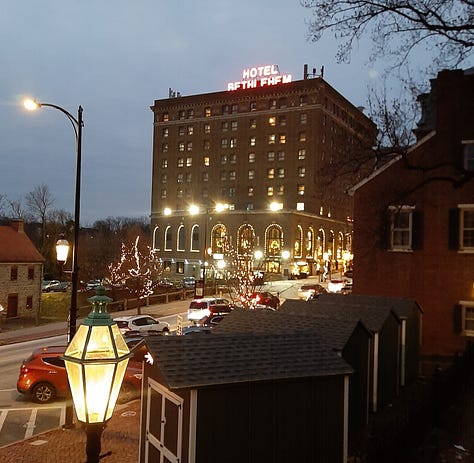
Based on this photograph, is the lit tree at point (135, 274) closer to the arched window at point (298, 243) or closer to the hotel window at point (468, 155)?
the arched window at point (298, 243)

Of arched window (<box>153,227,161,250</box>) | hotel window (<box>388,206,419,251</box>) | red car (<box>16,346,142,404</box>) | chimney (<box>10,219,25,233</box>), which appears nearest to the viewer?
red car (<box>16,346,142,404</box>)

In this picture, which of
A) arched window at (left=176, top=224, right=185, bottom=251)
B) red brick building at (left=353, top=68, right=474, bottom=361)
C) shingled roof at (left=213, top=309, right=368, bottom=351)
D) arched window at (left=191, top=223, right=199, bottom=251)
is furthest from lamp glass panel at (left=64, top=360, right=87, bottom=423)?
arched window at (left=176, top=224, right=185, bottom=251)

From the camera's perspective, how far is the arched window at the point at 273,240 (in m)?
83.7

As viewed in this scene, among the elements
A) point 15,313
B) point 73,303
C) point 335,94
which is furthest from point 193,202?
point 73,303

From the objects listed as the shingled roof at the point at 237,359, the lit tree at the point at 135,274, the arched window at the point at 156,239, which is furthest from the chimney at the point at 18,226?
the arched window at the point at 156,239

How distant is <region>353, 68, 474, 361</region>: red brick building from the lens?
23859mm

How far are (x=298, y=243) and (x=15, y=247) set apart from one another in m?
49.6

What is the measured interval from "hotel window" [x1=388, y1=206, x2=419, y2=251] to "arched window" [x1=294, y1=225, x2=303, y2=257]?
57516 millimetres

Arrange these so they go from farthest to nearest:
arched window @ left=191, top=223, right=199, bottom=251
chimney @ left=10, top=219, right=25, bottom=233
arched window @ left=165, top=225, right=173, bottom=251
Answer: arched window @ left=165, top=225, right=173, bottom=251, arched window @ left=191, top=223, right=199, bottom=251, chimney @ left=10, top=219, right=25, bottom=233

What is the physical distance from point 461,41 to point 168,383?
10.9m

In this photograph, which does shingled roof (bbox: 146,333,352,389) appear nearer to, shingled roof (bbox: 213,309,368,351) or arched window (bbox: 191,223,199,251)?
shingled roof (bbox: 213,309,368,351)

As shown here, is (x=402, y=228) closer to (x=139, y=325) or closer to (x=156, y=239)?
(x=139, y=325)

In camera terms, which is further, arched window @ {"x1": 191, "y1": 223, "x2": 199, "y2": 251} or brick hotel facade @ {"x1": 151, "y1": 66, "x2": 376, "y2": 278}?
arched window @ {"x1": 191, "y1": 223, "x2": 199, "y2": 251}

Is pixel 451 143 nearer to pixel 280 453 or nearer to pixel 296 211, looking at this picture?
pixel 280 453
